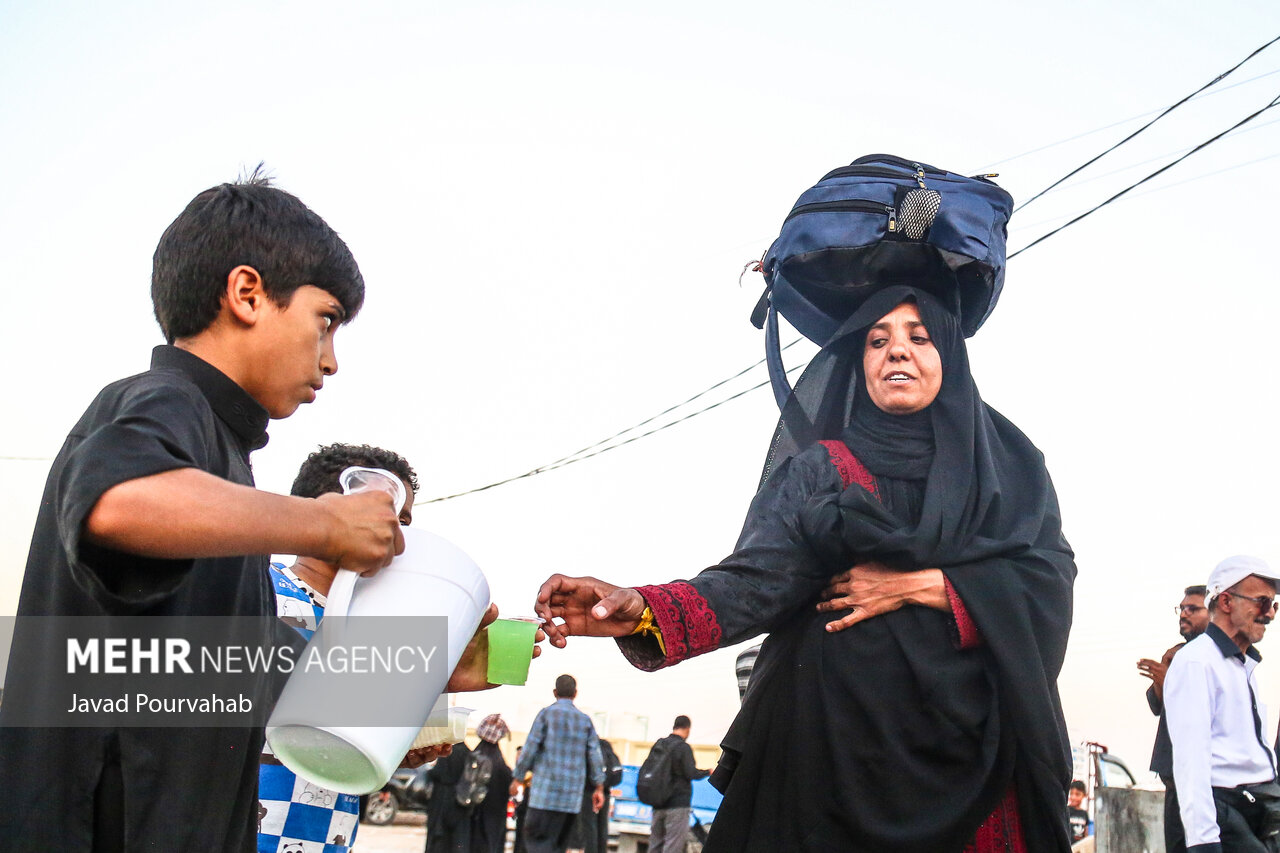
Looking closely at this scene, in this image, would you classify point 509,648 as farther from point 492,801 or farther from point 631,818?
point 631,818

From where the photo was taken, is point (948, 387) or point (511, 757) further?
point (511, 757)

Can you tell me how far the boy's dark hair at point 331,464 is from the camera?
120 inches

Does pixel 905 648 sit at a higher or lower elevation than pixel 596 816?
lower

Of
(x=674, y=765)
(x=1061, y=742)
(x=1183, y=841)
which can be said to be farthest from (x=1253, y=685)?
(x=674, y=765)

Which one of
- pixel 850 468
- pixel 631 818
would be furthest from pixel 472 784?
pixel 850 468

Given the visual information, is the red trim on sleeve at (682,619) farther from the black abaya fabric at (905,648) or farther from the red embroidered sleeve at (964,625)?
the red embroidered sleeve at (964,625)

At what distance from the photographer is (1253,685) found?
484 cm

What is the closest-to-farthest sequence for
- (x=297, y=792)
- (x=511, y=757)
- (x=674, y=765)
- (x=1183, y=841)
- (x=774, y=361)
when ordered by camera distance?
(x=297, y=792) → (x=774, y=361) → (x=1183, y=841) → (x=674, y=765) → (x=511, y=757)

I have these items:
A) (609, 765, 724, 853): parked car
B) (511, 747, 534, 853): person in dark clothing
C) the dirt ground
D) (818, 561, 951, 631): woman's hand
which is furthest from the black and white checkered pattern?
(609, 765, 724, 853): parked car

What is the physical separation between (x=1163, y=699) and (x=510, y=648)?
3652mm

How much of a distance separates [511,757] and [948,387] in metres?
20.3

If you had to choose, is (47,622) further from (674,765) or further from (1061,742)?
(674,765)

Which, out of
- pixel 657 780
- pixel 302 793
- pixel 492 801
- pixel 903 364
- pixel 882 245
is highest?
pixel 882 245

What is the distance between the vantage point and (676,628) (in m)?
2.29
